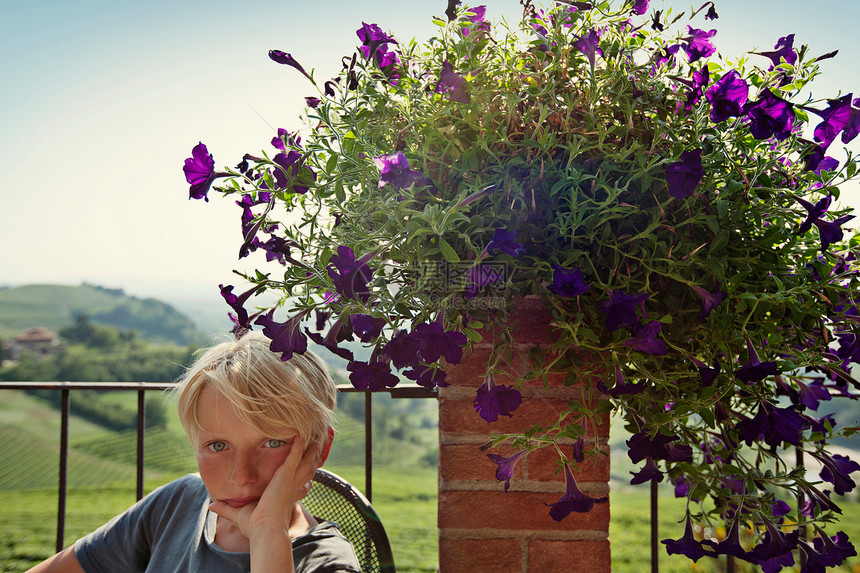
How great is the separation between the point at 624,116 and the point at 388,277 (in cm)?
43

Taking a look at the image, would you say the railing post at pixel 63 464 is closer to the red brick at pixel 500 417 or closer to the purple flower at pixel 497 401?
the red brick at pixel 500 417

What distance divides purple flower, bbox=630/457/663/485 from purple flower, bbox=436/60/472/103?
611 mm

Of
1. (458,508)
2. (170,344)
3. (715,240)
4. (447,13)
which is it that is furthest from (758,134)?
(170,344)

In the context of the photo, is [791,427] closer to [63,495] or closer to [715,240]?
[715,240]

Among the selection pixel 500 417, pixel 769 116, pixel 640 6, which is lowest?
pixel 500 417

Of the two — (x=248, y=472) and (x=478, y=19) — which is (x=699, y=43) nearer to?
(x=478, y=19)

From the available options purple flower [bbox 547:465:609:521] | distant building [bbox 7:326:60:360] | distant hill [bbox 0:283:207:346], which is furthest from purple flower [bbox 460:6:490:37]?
distant building [bbox 7:326:60:360]

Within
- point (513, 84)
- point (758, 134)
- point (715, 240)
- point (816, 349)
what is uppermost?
point (513, 84)

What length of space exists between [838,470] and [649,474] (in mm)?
334

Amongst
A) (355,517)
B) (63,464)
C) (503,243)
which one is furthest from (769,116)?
(63,464)

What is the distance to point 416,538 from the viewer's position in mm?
9047

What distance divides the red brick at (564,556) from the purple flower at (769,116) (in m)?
0.78

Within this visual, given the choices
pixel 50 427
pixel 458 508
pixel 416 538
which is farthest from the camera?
pixel 50 427

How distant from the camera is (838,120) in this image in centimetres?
75
